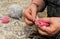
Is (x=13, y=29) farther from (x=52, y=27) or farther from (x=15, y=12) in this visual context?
(x=52, y=27)

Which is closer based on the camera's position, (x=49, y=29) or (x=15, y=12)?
(x=49, y=29)

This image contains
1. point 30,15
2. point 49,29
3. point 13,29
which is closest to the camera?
point 49,29

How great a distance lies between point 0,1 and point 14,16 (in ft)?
1.15

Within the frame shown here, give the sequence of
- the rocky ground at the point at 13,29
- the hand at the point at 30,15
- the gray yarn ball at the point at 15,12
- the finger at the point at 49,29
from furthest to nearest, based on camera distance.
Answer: the gray yarn ball at the point at 15,12 < the rocky ground at the point at 13,29 < the hand at the point at 30,15 < the finger at the point at 49,29

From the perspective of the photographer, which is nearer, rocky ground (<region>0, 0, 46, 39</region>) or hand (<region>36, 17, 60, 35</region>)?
hand (<region>36, 17, 60, 35</region>)

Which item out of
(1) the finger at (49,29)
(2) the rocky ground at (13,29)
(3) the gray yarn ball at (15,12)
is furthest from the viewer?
(3) the gray yarn ball at (15,12)

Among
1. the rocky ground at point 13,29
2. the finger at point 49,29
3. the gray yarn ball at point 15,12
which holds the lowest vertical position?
the rocky ground at point 13,29

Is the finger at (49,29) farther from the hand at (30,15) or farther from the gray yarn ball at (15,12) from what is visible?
the gray yarn ball at (15,12)

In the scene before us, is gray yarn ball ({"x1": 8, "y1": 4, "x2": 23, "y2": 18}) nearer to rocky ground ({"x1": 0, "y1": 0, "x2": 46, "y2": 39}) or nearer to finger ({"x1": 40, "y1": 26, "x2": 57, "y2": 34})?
rocky ground ({"x1": 0, "y1": 0, "x2": 46, "y2": 39})

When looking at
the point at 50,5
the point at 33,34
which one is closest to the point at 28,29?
the point at 33,34

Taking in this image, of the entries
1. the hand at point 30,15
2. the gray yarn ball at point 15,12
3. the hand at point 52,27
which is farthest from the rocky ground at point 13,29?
the hand at point 52,27

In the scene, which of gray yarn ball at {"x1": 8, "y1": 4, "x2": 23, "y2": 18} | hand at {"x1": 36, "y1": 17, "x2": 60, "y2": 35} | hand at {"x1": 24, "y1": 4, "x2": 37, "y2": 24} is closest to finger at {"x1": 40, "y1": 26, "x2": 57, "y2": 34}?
hand at {"x1": 36, "y1": 17, "x2": 60, "y2": 35}

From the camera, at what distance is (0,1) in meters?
1.47

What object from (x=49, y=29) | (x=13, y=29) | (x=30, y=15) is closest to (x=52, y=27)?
(x=49, y=29)
